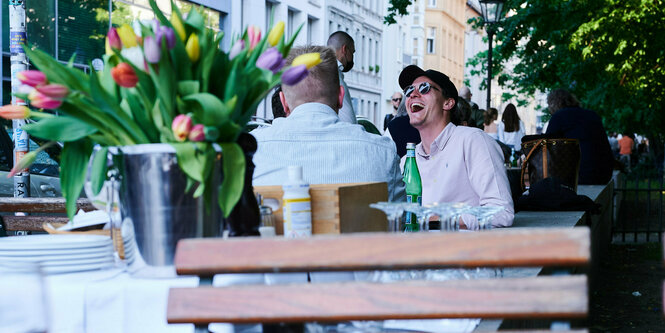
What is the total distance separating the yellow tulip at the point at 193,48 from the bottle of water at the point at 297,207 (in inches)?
19.3

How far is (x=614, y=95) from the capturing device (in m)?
19.9

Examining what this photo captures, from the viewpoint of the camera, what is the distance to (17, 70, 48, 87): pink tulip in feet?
6.91

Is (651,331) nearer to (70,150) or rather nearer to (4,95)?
(70,150)

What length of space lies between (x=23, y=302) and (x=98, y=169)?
94cm

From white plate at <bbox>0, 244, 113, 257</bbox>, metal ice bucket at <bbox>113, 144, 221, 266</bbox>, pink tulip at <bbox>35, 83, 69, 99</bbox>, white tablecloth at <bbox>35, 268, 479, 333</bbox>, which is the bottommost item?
white tablecloth at <bbox>35, 268, 479, 333</bbox>

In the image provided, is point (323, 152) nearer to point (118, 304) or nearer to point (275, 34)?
point (275, 34)

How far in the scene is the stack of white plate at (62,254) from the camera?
7.48 ft

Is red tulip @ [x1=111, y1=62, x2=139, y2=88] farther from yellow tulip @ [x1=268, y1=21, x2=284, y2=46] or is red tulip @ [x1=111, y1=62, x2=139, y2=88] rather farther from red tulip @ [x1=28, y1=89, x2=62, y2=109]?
yellow tulip @ [x1=268, y1=21, x2=284, y2=46]

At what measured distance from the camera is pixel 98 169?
2.25 m

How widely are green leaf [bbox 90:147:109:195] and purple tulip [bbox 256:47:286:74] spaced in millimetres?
427

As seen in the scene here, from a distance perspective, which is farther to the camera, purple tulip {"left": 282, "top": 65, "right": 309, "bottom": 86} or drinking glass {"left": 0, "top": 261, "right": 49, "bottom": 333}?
purple tulip {"left": 282, "top": 65, "right": 309, "bottom": 86}

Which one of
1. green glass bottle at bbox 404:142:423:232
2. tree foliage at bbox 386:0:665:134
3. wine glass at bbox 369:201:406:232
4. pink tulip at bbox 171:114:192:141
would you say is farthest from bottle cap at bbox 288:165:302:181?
tree foliage at bbox 386:0:665:134

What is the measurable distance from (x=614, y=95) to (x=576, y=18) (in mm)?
2174

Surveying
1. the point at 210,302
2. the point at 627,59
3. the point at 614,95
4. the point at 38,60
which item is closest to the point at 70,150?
the point at 38,60
